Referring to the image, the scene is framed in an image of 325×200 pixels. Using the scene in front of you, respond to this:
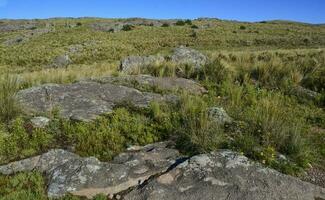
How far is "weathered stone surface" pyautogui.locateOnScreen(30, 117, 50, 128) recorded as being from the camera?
27.6ft

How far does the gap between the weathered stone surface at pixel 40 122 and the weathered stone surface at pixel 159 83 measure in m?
3.44

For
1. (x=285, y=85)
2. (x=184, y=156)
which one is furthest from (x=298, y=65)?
(x=184, y=156)

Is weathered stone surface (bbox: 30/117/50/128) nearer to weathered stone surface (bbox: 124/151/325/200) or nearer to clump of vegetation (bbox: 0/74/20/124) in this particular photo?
clump of vegetation (bbox: 0/74/20/124)

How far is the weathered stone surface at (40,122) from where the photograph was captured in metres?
8.42

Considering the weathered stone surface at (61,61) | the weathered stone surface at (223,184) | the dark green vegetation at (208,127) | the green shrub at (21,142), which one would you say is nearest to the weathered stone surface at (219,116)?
the dark green vegetation at (208,127)

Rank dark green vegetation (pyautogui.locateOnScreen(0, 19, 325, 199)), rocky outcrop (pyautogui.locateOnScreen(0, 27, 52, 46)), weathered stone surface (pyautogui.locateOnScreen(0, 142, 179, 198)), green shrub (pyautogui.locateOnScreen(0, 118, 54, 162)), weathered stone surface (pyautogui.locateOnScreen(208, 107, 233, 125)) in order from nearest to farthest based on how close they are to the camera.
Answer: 1. weathered stone surface (pyautogui.locateOnScreen(0, 142, 179, 198))
2. dark green vegetation (pyautogui.locateOnScreen(0, 19, 325, 199))
3. green shrub (pyautogui.locateOnScreen(0, 118, 54, 162))
4. weathered stone surface (pyautogui.locateOnScreen(208, 107, 233, 125))
5. rocky outcrop (pyautogui.locateOnScreen(0, 27, 52, 46))

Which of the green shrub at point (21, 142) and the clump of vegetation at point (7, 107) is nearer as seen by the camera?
the green shrub at point (21, 142)

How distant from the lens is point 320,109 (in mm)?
10375

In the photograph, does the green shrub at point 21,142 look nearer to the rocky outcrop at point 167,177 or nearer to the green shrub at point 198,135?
the rocky outcrop at point 167,177

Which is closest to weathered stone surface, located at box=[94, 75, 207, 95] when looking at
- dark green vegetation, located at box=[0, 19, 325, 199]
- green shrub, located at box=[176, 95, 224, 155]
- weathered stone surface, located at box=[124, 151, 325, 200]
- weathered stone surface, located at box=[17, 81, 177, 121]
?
dark green vegetation, located at box=[0, 19, 325, 199]

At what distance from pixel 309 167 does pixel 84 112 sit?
4.60m

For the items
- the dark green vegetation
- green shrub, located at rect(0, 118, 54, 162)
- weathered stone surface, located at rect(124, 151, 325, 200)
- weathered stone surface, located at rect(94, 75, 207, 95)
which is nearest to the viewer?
weathered stone surface, located at rect(124, 151, 325, 200)

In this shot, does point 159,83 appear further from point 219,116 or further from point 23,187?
point 23,187

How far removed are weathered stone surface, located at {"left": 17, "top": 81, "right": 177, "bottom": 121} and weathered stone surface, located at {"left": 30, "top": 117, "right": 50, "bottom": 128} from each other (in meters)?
A: 0.44
